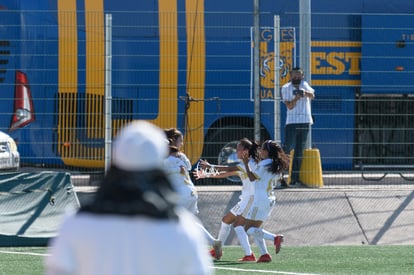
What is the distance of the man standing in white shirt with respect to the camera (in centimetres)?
1559

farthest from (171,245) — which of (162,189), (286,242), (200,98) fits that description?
(200,98)

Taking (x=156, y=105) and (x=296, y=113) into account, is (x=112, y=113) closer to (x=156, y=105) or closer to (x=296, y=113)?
(x=156, y=105)

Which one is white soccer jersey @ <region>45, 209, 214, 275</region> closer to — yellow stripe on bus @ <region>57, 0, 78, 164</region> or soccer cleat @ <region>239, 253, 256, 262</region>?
soccer cleat @ <region>239, 253, 256, 262</region>

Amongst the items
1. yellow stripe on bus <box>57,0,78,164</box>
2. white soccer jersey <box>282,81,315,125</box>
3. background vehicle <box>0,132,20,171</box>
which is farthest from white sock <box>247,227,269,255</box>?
background vehicle <box>0,132,20,171</box>

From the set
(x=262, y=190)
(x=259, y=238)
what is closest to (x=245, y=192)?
(x=262, y=190)

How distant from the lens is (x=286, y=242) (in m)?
14.1

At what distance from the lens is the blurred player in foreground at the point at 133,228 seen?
3.28 meters

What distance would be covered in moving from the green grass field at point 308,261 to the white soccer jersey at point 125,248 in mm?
6980

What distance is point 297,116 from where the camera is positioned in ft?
51.8

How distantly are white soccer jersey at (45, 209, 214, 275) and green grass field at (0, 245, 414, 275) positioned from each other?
6980 millimetres

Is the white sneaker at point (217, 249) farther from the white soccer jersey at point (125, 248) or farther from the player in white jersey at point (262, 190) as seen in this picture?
the white soccer jersey at point (125, 248)

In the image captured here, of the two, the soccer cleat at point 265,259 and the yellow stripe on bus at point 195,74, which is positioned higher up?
the yellow stripe on bus at point 195,74

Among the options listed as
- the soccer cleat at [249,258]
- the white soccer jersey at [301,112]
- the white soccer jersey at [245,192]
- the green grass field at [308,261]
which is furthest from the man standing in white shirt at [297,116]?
the soccer cleat at [249,258]

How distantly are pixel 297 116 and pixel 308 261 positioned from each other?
463 centimetres
